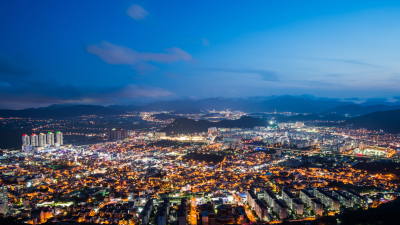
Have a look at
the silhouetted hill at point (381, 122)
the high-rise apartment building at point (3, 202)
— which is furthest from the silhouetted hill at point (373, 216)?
the silhouetted hill at point (381, 122)

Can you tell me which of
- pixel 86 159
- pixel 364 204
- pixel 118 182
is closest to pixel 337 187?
pixel 364 204

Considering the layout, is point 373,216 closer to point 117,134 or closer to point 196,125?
point 117,134

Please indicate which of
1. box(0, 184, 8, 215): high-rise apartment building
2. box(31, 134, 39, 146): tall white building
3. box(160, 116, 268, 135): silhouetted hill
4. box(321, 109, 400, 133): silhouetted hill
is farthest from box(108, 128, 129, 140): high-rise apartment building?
box(321, 109, 400, 133): silhouetted hill

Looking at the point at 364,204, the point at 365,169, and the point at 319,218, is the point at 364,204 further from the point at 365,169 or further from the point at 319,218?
the point at 365,169

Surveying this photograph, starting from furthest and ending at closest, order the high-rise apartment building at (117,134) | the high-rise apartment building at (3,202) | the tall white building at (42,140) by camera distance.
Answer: the high-rise apartment building at (117,134), the tall white building at (42,140), the high-rise apartment building at (3,202)

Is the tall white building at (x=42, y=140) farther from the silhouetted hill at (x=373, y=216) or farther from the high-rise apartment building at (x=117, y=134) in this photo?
the silhouetted hill at (x=373, y=216)

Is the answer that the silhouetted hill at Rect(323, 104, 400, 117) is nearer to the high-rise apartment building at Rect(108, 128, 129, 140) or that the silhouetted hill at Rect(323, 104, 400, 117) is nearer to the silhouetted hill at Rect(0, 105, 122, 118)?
the high-rise apartment building at Rect(108, 128, 129, 140)

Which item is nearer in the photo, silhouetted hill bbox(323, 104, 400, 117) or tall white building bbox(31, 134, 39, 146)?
tall white building bbox(31, 134, 39, 146)
